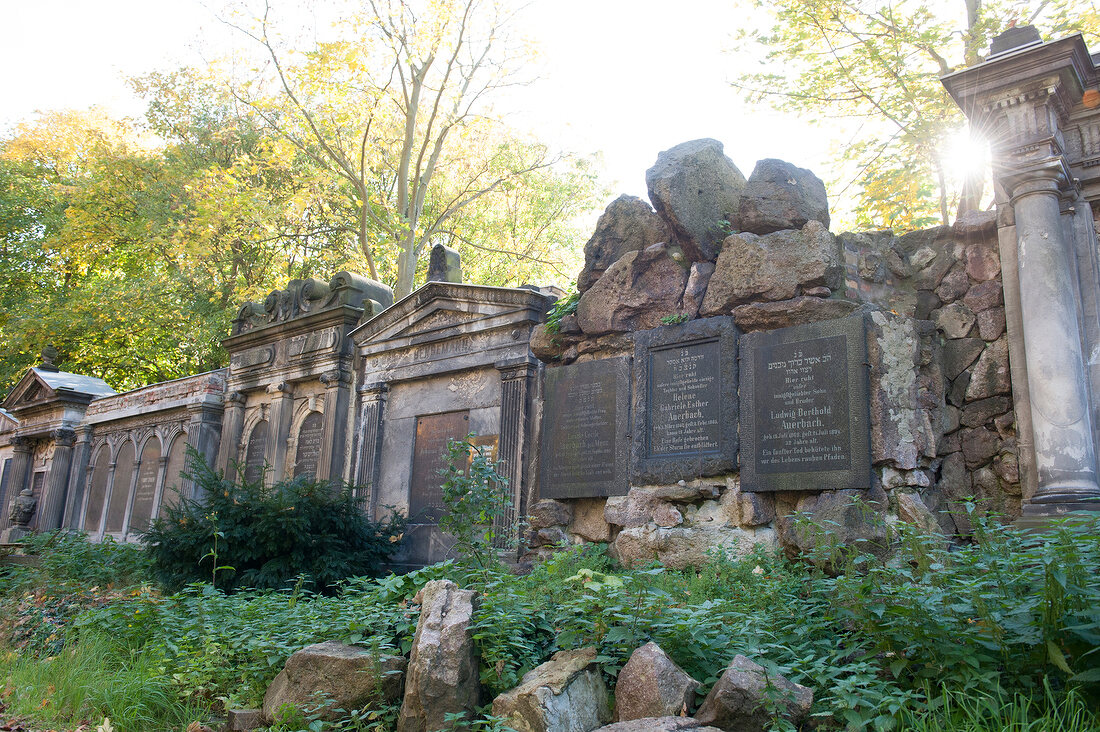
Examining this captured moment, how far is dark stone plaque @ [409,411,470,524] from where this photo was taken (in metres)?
10.1

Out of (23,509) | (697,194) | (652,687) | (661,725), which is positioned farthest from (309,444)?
(661,725)

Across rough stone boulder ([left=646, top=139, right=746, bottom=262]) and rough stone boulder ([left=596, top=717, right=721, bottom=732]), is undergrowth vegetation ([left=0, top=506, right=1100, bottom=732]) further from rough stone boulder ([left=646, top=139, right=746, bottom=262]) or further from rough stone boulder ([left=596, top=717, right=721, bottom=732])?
rough stone boulder ([left=646, top=139, right=746, bottom=262])

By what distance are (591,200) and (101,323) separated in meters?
12.8

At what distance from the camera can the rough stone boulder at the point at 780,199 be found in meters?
6.69

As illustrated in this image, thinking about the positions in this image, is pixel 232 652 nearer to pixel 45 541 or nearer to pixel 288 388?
pixel 288 388

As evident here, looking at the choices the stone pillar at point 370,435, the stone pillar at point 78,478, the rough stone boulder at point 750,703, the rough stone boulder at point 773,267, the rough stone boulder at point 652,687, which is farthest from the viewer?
the stone pillar at point 78,478

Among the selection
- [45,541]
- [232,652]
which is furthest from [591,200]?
[232,652]

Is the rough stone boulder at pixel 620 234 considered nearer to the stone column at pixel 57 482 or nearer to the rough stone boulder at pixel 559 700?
the rough stone boulder at pixel 559 700

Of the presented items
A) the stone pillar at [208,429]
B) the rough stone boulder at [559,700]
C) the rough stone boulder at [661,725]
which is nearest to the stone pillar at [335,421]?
the stone pillar at [208,429]

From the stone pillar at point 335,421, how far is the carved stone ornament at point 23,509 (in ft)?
31.9

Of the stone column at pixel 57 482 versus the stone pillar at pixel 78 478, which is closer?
the stone pillar at pixel 78 478

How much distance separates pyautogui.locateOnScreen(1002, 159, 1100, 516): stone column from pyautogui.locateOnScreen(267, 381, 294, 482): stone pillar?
10.1 meters

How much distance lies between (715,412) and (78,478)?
15476 mm

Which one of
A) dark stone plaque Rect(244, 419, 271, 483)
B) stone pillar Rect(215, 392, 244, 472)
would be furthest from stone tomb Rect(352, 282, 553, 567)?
stone pillar Rect(215, 392, 244, 472)
